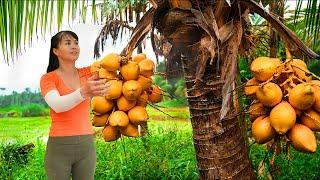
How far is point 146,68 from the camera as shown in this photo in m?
2.03

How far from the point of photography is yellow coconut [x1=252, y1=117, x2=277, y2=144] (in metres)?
1.67

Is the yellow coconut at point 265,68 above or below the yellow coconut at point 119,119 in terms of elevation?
above

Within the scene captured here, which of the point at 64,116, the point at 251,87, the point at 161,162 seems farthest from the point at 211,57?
the point at 161,162

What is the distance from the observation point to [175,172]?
16.2ft

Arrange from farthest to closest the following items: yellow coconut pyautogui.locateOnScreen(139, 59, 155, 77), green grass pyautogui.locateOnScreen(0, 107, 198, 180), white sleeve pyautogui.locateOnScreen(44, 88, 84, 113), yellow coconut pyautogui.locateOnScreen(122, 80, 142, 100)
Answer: green grass pyautogui.locateOnScreen(0, 107, 198, 180), white sleeve pyautogui.locateOnScreen(44, 88, 84, 113), yellow coconut pyautogui.locateOnScreen(139, 59, 155, 77), yellow coconut pyautogui.locateOnScreen(122, 80, 142, 100)

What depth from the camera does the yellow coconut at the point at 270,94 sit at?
1.63m

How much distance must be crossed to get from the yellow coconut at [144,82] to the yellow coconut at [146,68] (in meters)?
0.02

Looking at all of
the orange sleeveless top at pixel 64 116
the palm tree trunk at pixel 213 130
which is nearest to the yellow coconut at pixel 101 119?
the palm tree trunk at pixel 213 130

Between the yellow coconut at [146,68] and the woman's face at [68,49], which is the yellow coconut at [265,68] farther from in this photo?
the woman's face at [68,49]

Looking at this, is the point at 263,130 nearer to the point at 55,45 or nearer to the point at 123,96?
the point at 123,96

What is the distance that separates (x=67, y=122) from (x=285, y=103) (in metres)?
1.53

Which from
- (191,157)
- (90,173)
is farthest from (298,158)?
(90,173)

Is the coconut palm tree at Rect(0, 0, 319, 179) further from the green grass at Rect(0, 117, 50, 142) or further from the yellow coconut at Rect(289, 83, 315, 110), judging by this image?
the green grass at Rect(0, 117, 50, 142)

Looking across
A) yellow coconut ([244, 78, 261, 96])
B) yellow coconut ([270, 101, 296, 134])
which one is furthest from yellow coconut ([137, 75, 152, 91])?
yellow coconut ([270, 101, 296, 134])
